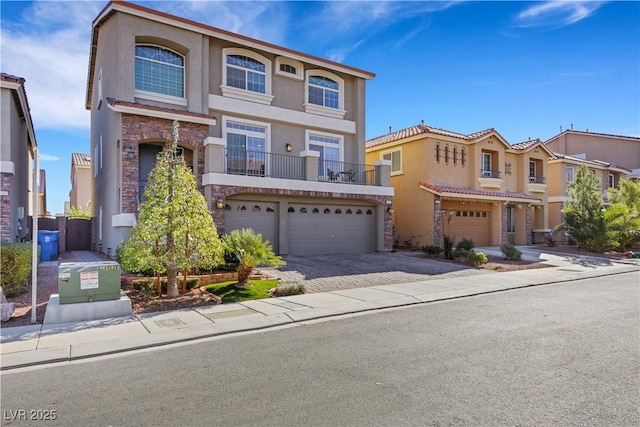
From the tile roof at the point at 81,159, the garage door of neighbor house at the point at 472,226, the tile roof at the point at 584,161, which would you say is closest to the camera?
the garage door of neighbor house at the point at 472,226

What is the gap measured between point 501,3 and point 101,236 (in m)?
18.3

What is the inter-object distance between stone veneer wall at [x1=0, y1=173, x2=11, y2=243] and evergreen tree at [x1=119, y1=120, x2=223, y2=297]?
593 cm

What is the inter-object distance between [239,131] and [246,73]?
2.67m

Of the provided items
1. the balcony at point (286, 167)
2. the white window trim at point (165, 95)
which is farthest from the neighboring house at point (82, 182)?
the balcony at point (286, 167)

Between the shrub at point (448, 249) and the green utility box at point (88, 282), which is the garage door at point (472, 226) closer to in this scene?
the shrub at point (448, 249)

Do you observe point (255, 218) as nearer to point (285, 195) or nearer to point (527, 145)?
point (285, 195)

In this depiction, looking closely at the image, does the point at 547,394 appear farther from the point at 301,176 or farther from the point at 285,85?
the point at 285,85

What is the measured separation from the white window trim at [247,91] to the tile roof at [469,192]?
958 cm

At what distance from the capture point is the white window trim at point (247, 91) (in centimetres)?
1792

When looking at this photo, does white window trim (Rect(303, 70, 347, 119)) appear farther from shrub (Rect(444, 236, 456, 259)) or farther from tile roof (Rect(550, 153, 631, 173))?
tile roof (Rect(550, 153, 631, 173))

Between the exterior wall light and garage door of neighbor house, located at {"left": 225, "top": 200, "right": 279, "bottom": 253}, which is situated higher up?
the exterior wall light

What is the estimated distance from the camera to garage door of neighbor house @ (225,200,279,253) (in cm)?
1689

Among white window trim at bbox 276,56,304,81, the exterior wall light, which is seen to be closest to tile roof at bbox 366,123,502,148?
white window trim at bbox 276,56,304,81

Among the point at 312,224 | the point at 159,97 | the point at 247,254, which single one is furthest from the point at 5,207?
the point at 312,224
